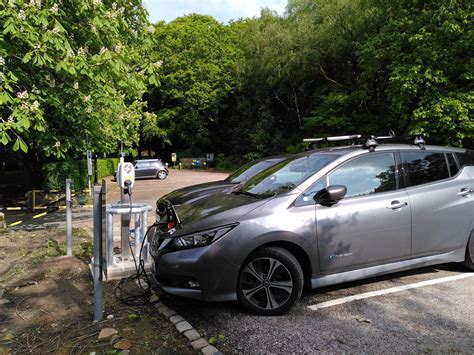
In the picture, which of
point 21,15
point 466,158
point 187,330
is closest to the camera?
point 187,330

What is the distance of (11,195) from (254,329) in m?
20.3

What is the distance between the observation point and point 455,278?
457 centimetres

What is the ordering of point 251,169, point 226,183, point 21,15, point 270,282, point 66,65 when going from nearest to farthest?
1. point 270,282
2. point 21,15
3. point 66,65
4. point 226,183
5. point 251,169

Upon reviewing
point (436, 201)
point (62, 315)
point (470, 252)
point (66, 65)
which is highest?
point (66, 65)

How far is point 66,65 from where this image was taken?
5422mm

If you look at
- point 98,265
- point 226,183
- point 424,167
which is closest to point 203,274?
point 98,265

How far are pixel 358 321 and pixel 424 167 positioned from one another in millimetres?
A: 2131

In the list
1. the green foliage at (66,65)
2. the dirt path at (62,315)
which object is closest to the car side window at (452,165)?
the dirt path at (62,315)

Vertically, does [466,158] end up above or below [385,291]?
above

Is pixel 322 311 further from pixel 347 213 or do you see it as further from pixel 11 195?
pixel 11 195

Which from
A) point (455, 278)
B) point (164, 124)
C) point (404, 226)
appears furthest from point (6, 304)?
point (164, 124)

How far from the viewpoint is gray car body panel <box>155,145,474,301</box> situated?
3494mm

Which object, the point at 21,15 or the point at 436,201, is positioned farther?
the point at 21,15

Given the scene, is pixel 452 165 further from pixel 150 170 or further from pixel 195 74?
pixel 195 74
